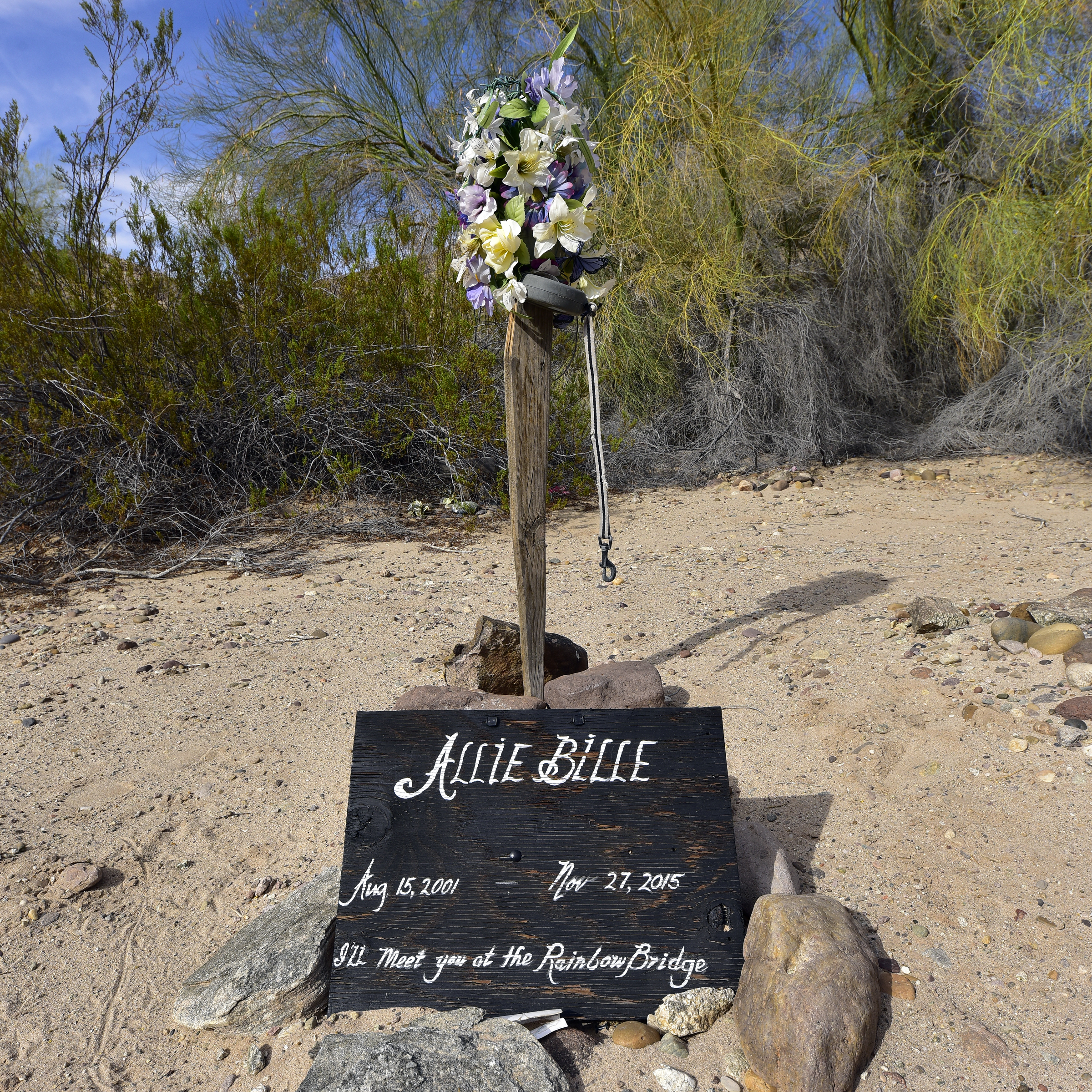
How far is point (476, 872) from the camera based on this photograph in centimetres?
159

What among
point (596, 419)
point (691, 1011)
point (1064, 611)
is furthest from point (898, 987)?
point (1064, 611)

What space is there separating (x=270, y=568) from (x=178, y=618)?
29.1 inches

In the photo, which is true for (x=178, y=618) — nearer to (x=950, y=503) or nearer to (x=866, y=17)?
(x=950, y=503)

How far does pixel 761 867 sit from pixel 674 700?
94cm

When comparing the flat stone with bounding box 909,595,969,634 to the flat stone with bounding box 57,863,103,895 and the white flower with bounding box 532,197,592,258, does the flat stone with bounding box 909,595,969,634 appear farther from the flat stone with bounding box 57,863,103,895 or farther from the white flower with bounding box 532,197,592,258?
the flat stone with bounding box 57,863,103,895

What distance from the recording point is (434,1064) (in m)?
1.30

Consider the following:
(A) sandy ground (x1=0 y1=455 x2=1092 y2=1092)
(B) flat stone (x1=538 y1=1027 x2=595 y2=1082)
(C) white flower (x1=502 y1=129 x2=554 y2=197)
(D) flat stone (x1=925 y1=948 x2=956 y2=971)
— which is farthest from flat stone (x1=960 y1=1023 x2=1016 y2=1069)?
(C) white flower (x1=502 y1=129 x2=554 y2=197)

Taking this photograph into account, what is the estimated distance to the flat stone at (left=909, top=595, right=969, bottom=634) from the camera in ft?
9.80

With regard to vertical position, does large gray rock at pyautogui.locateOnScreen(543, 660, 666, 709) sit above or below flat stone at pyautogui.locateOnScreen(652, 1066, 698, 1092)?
above

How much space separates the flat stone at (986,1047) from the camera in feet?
4.55

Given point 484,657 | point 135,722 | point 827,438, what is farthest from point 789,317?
point 135,722

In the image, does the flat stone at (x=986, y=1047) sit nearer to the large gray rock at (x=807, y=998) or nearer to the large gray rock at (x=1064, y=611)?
the large gray rock at (x=807, y=998)

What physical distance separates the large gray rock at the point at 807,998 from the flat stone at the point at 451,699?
80 cm

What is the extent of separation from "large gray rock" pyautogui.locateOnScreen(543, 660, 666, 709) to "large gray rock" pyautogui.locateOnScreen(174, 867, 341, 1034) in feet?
2.77
